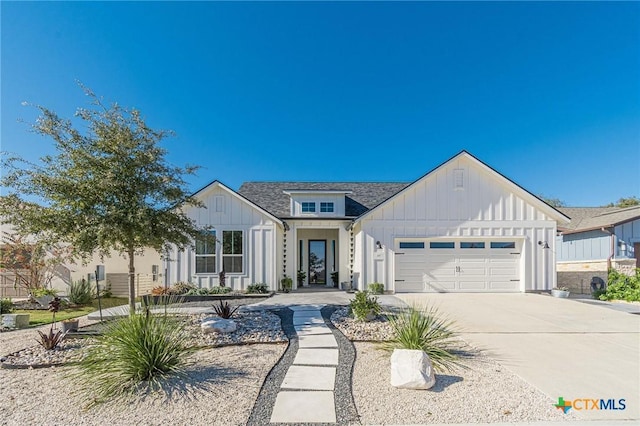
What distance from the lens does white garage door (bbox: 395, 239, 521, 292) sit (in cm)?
1340

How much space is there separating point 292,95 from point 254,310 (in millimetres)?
11684

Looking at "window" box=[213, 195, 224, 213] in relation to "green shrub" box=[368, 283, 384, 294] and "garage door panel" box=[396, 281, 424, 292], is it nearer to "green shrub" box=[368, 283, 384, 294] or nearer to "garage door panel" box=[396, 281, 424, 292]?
"green shrub" box=[368, 283, 384, 294]

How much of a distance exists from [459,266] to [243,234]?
9.57 m

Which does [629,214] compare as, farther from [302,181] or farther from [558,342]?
[302,181]

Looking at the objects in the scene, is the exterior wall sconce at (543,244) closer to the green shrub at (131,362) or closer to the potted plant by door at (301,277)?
the potted plant by door at (301,277)

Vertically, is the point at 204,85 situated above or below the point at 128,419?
above

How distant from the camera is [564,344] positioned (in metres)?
6.19

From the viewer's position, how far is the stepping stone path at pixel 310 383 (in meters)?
3.49

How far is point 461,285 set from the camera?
1336cm

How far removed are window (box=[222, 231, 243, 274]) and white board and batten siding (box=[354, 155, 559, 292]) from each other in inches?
210

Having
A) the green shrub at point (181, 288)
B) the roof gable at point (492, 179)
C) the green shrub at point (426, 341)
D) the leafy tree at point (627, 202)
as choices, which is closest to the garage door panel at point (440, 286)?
the roof gable at point (492, 179)

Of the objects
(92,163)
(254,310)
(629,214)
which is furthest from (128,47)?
(629,214)

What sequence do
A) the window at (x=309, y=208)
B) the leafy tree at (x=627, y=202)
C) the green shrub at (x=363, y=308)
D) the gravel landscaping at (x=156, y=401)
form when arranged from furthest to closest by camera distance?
the leafy tree at (x=627, y=202) → the window at (x=309, y=208) → the green shrub at (x=363, y=308) → the gravel landscaping at (x=156, y=401)

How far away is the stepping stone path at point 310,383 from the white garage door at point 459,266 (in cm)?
756
